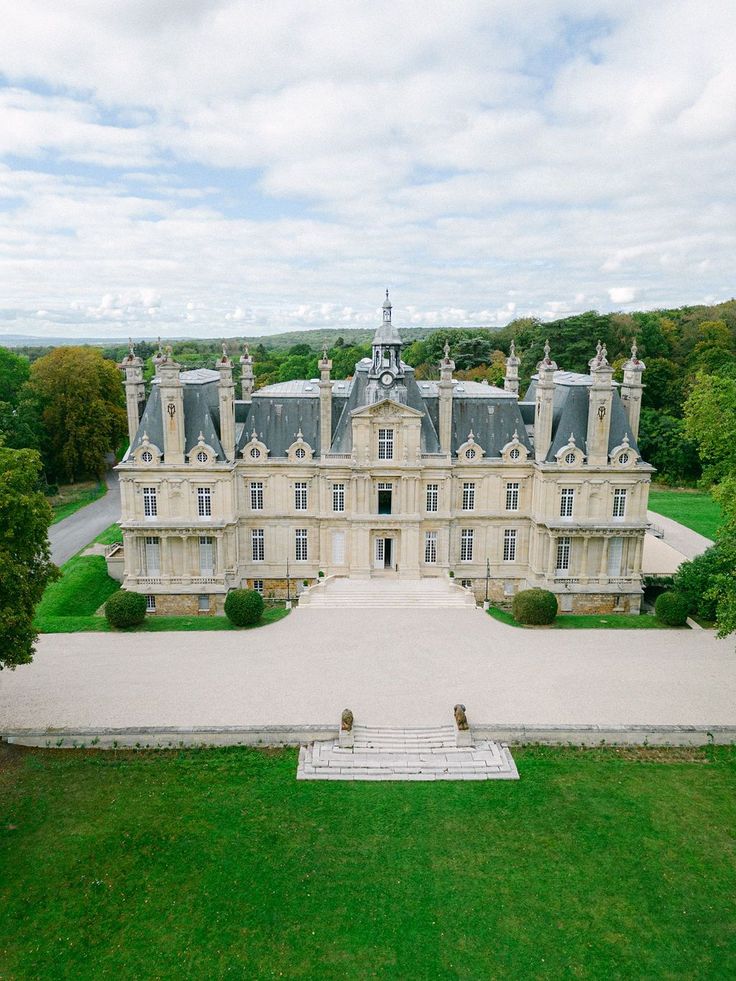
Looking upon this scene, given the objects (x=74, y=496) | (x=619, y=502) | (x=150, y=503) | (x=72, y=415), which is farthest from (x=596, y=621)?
(x=72, y=415)

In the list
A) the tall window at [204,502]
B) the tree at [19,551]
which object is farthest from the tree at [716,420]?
the tree at [19,551]

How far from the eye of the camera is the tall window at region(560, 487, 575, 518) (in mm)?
40250

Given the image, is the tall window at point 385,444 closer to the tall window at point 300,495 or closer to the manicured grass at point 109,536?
the tall window at point 300,495

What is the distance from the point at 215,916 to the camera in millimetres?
17703

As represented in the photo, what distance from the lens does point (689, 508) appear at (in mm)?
61969

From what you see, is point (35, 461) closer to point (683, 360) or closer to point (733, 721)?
point (733, 721)

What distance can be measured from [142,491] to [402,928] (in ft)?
92.9

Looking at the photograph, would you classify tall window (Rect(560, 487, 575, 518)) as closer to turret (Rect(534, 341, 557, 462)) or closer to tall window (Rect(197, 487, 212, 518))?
turret (Rect(534, 341, 557, 462))

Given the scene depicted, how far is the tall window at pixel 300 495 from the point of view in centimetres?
4097

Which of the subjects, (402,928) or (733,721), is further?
(733,721)

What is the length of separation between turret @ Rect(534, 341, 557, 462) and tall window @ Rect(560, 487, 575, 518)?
233 centimetres

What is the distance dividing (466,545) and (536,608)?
7.67 meters

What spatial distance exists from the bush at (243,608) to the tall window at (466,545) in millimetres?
13272

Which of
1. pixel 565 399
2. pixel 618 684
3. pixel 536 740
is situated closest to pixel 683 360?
pixel 565 399
